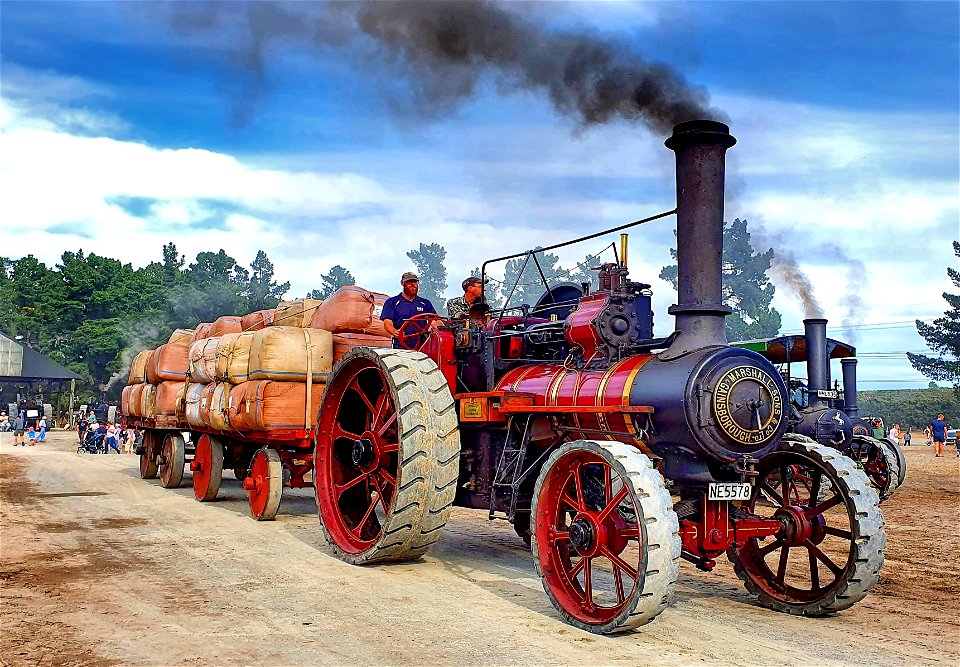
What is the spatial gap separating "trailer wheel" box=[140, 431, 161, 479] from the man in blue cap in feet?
27.4

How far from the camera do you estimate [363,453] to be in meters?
7.39

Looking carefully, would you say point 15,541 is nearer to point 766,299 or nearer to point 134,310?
point 134,310

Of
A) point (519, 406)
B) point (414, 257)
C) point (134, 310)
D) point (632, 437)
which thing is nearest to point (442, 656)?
point (632, 437)

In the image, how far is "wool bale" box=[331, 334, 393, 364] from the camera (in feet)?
32.4

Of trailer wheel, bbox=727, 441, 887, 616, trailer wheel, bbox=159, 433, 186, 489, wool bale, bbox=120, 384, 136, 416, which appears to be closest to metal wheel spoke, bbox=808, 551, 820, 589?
trailer wheel, bbox=727, 441, 887, 616

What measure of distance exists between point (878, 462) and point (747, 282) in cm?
4857

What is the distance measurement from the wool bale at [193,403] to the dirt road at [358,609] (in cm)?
207

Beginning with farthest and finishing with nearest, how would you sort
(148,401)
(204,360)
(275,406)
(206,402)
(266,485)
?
(148,401), (204,360), (206,402), (266,485), (275,406)

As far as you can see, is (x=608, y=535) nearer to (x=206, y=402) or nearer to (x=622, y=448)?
(x=622, y=448)

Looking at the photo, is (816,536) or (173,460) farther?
(173,460)

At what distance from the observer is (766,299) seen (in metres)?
60.6

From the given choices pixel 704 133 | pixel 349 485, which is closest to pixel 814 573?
pixel 704 133

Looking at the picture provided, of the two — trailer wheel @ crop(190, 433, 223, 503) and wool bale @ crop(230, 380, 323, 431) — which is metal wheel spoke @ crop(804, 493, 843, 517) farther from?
trailer wheel @ crop(190, 433, 223, 503)

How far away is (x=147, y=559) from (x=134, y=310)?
43.7 m
